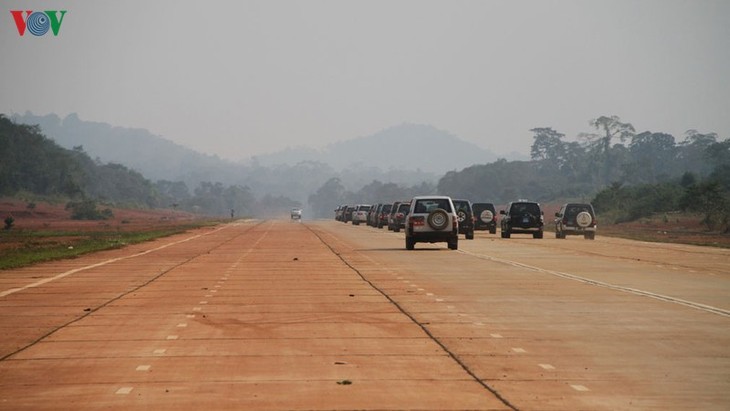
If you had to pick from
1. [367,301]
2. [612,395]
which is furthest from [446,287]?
[612,395]

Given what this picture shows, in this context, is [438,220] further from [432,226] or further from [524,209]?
[524,209]

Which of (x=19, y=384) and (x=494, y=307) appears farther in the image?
(x=494, y=307)

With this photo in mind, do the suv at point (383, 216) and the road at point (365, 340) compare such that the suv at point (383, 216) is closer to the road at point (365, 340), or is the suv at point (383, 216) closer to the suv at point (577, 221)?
the suv at point (577, 221)

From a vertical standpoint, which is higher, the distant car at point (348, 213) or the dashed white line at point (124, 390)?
the distant car at point (348, 213)

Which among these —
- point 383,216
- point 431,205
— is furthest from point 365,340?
point 383,216

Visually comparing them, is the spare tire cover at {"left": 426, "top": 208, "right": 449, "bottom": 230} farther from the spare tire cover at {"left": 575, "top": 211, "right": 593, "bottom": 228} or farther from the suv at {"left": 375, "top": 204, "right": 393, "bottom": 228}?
the suv at {"left": 375, "top": 204, "right": 393, "bottom": 228}

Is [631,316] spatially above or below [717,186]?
below

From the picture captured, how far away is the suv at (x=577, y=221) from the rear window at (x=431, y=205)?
1708 centimetres

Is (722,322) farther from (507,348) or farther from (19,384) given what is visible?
(19,384)

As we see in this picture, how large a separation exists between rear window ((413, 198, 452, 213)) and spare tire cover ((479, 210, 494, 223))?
26209mm

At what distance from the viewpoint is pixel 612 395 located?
9828 millimetres

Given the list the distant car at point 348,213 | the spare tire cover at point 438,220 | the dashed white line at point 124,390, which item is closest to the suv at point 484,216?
the spare tire cover at point 438,220

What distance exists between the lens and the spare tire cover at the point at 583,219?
55844mm

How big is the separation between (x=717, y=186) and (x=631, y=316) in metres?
65.8
